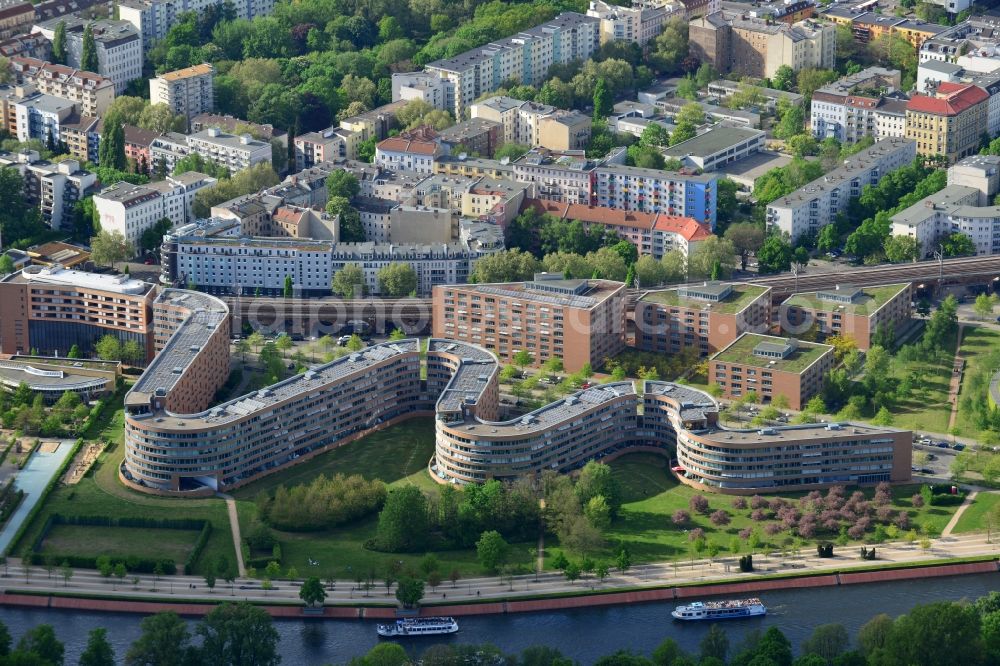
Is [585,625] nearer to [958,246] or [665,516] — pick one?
[665,516]

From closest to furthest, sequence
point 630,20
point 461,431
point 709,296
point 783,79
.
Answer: point 461,431 < point 709,296 < point 783,79 < point 630,20

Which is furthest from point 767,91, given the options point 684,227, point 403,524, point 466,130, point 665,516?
point 403,524

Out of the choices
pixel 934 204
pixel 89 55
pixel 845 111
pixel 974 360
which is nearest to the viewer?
pixel 974 360

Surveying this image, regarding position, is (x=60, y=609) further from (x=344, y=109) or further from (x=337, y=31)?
(x=337, y=31)

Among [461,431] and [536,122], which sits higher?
[536,122]

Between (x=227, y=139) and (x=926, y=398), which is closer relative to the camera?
(x=926, y=398)

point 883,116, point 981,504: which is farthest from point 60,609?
point 883,116

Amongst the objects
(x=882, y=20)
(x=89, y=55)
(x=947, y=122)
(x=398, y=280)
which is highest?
(x=89, y=55)
